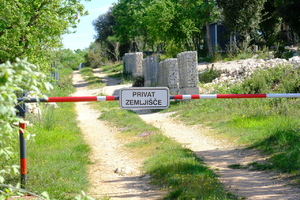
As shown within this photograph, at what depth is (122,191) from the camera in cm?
630

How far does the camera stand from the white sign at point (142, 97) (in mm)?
6047

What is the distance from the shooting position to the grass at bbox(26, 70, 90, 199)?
5.85 metres

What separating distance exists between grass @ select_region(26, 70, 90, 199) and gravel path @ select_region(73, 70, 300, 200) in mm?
260

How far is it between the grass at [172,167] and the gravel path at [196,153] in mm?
216

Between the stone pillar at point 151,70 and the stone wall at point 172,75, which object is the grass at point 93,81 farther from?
the stone wall at point 172,75

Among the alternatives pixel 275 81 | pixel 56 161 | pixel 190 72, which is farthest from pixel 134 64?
pixel 56 161

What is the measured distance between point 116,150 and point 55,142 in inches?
57.0

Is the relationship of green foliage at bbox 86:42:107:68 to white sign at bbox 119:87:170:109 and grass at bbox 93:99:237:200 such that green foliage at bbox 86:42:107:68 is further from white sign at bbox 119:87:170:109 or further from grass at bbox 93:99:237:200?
white sign at bbox 119:87:170:109

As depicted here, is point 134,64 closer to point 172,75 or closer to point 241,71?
point 241,71

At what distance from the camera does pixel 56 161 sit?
777cm

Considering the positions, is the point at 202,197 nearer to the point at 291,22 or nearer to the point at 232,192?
the point at 232,192

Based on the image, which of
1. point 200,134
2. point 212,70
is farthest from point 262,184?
point 212,70

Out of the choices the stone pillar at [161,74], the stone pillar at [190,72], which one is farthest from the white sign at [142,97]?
the stone pillar at [161,74]

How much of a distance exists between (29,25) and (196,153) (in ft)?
19.9
